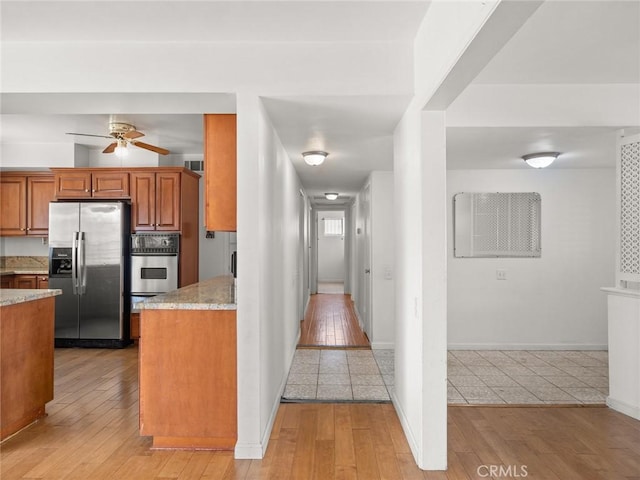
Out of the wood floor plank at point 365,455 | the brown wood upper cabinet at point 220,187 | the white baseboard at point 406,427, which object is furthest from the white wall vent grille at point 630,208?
the brown wood upper cabinet at point 220,187

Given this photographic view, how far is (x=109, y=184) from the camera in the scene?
5.13m

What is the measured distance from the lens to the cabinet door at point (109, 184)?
5.13 m

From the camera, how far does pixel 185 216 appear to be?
5.29 metres

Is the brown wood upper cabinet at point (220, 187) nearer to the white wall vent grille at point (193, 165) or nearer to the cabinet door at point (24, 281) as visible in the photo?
the white wall vent grille at point (193, 165)

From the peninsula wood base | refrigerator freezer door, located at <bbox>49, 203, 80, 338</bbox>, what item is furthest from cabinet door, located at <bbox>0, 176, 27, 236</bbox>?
the peninsula wood base

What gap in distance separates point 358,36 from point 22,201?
524 centimetres

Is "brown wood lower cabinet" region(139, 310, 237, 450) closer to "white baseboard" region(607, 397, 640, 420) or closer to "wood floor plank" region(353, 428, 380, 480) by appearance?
"wood floor plank" region(353, 428, 380, 480)

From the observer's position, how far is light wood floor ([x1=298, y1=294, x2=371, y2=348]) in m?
5.41

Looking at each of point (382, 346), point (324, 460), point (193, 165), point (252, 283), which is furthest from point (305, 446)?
point (193, 165)

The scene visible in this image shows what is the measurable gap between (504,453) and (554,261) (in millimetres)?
3204

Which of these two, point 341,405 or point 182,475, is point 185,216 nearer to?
point 341,405

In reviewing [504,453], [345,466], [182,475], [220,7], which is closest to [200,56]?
[220,7]

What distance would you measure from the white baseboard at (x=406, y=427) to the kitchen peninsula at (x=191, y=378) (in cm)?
114

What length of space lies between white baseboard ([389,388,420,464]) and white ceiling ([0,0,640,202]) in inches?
84.8
